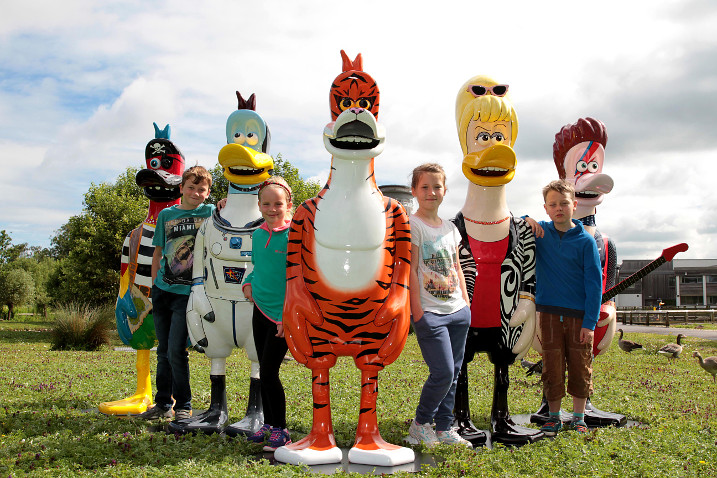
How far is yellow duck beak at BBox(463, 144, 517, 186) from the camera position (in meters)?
4.06

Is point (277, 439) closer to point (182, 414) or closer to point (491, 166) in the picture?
point (182, 414)

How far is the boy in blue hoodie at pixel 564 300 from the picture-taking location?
14.0 ft

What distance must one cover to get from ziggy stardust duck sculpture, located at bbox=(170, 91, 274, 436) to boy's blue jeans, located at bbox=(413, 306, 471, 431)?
126 cm

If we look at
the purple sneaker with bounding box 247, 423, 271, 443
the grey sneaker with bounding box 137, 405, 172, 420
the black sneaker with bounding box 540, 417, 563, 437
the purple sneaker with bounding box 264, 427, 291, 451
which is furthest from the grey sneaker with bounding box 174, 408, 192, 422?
the black sneaker with bounding box 540, 417, 563, 437

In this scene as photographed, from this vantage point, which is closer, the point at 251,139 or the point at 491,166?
the point at 491,166

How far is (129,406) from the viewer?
4980 mm

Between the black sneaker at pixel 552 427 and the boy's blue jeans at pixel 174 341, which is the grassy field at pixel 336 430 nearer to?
the black sneaker at pixel 552 427

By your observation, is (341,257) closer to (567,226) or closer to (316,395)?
(316,395)

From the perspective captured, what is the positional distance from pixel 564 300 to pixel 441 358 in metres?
1.27

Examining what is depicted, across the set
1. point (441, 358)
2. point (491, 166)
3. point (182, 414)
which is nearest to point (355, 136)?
point (491, 166)

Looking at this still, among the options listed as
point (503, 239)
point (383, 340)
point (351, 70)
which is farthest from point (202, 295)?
point (503, 239)

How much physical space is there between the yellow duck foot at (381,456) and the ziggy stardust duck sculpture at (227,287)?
0.96 m

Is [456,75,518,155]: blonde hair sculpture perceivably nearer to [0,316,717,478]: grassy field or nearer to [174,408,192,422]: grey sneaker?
[0,316,717,478]: grassy field

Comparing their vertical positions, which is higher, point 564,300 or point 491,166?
point 491,166
